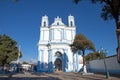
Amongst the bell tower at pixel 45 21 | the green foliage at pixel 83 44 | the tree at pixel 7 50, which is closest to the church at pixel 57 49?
the bell tower at pixel 45 21

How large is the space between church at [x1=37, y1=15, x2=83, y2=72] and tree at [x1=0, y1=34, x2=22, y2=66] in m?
14.3

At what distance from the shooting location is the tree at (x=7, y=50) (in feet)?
143

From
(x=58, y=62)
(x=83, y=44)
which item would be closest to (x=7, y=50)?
(x=83, y=44)

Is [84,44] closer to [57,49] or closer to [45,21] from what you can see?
[57,49]

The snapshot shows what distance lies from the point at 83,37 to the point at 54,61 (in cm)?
1789

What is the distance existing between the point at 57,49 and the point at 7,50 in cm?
1921

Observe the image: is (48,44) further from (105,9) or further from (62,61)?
(105,9)

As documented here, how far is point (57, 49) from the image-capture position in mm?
60906

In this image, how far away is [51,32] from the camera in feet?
207

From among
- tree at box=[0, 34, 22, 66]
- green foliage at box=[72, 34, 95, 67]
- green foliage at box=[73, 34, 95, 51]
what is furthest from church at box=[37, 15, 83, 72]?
green foliage at box=[73, 34, 95, 51]

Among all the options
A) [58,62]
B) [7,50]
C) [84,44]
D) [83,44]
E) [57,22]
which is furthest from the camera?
[57,22]

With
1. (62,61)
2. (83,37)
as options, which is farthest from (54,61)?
(83,37)

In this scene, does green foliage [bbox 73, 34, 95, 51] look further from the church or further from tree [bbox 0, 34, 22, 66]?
the church

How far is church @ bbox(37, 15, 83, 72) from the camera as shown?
198ft
